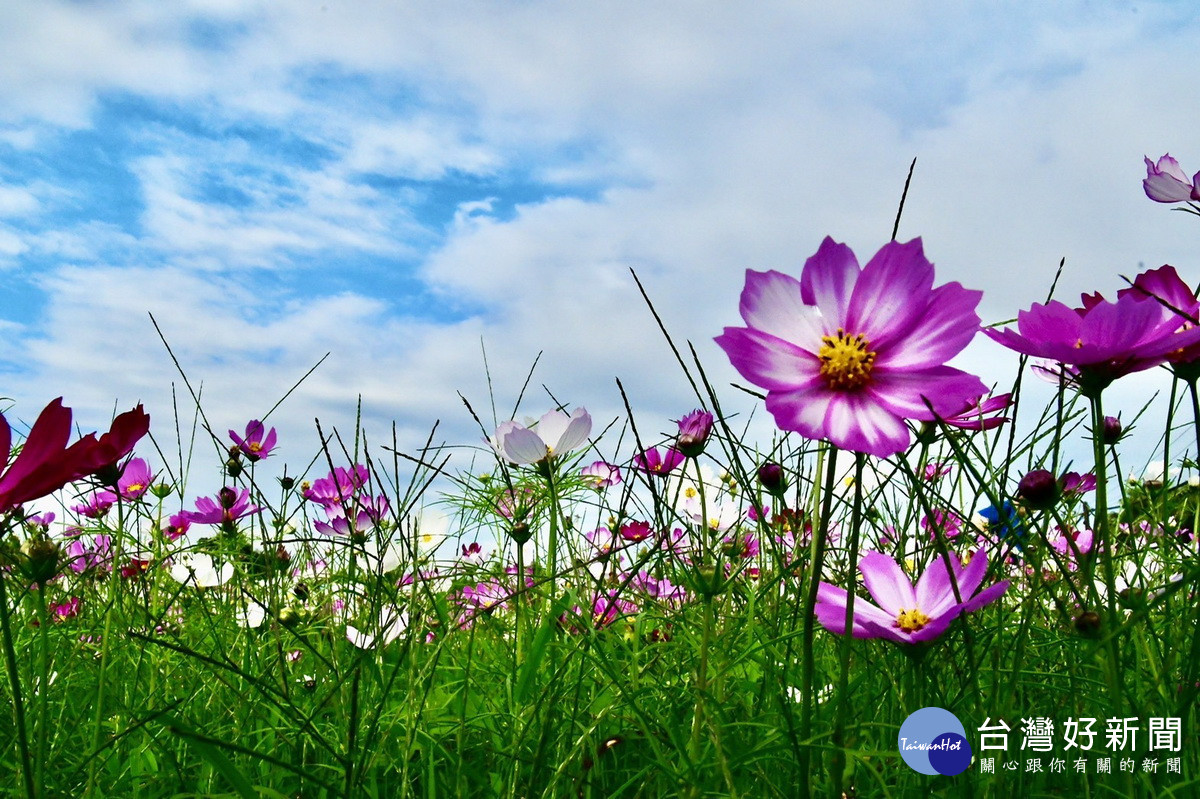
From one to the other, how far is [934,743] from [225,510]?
1571 mm

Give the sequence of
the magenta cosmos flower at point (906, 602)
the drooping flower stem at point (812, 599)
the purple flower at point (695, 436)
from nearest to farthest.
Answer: the drooping flower stem at point (812, 599), the magenta cosmos flower at point (906, 602), the purple flower at point (695, 436)

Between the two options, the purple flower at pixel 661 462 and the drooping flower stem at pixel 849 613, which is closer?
the drooping flower stem at pixel 849 613

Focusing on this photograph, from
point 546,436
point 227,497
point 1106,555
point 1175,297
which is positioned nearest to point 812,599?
point 1106,555

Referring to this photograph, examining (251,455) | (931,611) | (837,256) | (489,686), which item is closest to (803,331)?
(837,256)

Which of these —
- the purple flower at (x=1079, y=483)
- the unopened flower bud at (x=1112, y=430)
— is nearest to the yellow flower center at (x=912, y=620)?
the purple flower at (x=1079, y=483)

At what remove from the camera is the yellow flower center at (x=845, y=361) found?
0.68m

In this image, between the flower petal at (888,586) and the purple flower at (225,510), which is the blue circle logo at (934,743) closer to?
the flower petal at (888,586)

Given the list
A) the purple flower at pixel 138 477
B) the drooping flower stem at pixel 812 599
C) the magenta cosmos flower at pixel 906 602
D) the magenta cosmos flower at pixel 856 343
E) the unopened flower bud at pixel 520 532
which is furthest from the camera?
the purple flower at pixel 138 477

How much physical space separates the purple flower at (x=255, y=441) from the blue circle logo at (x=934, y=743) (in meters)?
1.54

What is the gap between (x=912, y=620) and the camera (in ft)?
2.77

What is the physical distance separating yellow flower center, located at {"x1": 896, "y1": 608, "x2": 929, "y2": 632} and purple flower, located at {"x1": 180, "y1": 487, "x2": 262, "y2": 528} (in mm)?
1456

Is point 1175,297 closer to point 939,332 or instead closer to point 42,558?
point 939,332

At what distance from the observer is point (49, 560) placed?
2.79 ft

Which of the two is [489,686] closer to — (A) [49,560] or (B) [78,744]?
(B) [78,744]
